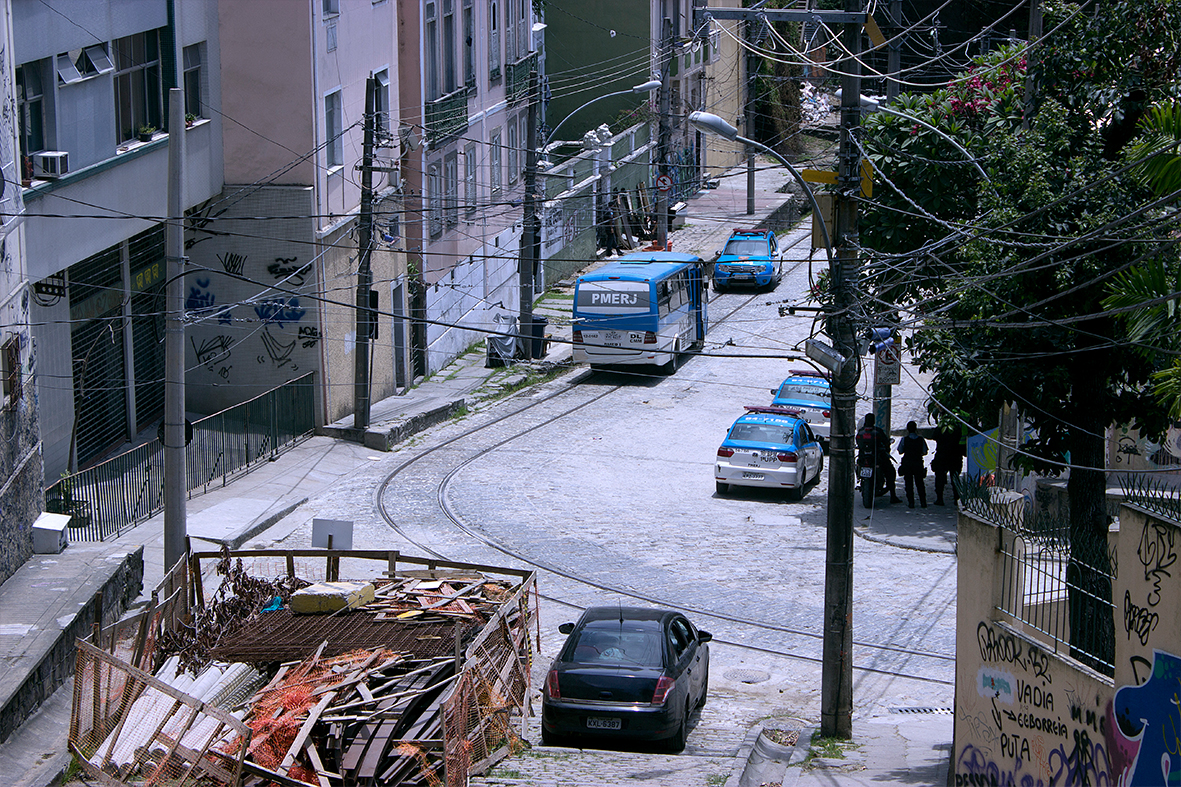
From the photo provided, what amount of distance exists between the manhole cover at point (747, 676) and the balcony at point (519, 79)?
28.1 meters

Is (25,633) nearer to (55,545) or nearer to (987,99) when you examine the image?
(55,545)

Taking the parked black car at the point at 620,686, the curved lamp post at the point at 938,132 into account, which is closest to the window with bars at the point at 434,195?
the curved lamp post at the point at 938,132

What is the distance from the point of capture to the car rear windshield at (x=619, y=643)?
14.1m

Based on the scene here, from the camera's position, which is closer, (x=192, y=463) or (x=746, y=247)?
(x=192, y=463)

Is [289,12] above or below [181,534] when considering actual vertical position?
above

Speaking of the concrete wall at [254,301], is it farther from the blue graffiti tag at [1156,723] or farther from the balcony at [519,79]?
the blue graffiti tag at [1156,723]

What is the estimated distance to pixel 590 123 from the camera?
5444 centimetres

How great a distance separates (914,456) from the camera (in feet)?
79.9

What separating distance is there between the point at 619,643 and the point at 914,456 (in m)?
11.6

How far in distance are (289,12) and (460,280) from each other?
1142 centimetres

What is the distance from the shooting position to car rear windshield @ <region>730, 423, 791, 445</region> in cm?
2528

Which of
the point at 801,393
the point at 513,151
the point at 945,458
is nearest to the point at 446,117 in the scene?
the point at 513,151

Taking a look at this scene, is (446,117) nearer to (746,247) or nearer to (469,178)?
(469,178)

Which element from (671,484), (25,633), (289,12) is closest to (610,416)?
(671,484)
